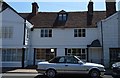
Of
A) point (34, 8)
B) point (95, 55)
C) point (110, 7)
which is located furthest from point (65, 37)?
point (34, 8)

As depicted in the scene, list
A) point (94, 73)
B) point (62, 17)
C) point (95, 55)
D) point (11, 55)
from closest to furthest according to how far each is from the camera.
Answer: point (94, 73) → point (11, 55) → point (95, 55) → point (62, 17)

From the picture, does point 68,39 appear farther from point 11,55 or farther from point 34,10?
point 34,10

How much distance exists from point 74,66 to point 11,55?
14.1 m

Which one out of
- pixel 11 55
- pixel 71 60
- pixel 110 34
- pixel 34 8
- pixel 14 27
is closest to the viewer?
pixel 71 60

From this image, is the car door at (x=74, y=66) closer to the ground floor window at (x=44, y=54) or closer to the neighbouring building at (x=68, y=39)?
the neighbouring building at (x=68, y=39)

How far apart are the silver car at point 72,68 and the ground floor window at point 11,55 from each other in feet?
41.1

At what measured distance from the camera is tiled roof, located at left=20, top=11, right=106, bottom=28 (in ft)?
112

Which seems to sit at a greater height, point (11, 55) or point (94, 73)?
point (11, 55)

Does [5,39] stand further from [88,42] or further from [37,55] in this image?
[88,42]

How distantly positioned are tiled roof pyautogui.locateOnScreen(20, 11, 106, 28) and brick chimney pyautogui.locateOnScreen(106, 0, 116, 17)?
231cm

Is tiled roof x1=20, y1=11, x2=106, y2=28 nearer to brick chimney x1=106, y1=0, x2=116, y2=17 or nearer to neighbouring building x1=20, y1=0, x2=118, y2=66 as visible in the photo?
neighbouring building x1=20, y1=0, x2=118, y2=66

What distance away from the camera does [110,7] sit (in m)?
33.9

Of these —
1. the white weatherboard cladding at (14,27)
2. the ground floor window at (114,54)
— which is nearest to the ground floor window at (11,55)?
the white weatherboard cladding at (14,27)

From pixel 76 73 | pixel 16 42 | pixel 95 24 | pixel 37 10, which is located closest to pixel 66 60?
pixel 76 73
